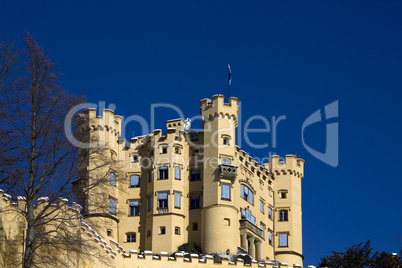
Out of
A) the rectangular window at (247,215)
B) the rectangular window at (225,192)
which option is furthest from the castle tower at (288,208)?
the rectangular window at (225,192)

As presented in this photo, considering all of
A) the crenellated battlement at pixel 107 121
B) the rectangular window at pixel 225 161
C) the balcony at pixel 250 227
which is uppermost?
the crenellated battlement at pixel 107 121

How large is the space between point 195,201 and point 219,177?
10.7 feet

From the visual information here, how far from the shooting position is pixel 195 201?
3570 inches

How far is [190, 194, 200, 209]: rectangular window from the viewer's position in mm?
90438

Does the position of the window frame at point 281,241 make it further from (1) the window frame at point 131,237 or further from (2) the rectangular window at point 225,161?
(1) the window frame at point 131,237

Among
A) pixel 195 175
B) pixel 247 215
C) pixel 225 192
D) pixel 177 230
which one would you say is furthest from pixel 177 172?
pixel 247 215

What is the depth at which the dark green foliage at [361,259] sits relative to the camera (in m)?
70.1

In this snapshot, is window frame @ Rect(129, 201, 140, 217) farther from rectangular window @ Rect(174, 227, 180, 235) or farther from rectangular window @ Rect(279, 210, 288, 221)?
rectangular window @ Rect(279, 210, 288, 221)

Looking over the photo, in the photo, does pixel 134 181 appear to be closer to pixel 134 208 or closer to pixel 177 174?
pixel 134 208

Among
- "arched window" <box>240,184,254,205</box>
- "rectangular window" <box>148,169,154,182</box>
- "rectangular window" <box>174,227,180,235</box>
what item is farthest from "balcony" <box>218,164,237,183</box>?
"rectangular window" <box>148,169,154,182</box>

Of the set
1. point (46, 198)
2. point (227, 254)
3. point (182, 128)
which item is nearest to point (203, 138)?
point (182, 128)

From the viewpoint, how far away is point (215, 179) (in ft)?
295

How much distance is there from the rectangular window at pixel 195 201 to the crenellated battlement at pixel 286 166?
11.6m

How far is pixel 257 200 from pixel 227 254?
34.6 ft
